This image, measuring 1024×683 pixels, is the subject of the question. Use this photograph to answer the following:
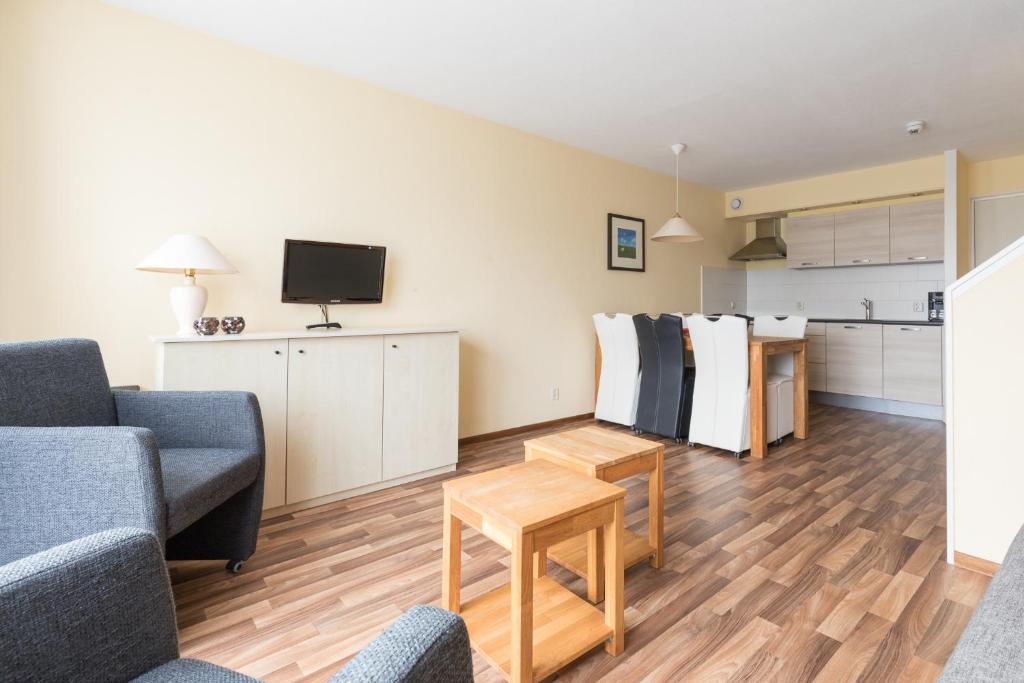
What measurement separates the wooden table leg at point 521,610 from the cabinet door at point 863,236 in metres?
5.55

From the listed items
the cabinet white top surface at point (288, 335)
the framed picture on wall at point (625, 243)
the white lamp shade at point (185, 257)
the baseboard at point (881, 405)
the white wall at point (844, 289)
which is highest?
the framed picture on wall at point (625, 243)

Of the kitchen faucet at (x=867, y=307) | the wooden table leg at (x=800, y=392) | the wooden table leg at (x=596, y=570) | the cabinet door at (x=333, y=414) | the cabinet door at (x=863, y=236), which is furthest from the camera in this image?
the kitchen faucet at (x=867, y=307)

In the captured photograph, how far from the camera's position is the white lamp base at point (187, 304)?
234 cm

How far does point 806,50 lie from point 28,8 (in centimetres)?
388

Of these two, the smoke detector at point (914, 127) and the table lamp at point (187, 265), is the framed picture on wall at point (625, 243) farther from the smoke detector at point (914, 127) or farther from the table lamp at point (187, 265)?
the table lamp at point (187, 265)

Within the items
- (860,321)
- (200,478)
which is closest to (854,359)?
(860,321)

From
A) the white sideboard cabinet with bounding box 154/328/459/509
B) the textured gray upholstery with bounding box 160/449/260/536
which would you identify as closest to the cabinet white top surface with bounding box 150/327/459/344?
the white sideboard cabinet with bounding box 154/328/459/509

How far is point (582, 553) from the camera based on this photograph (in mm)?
1988

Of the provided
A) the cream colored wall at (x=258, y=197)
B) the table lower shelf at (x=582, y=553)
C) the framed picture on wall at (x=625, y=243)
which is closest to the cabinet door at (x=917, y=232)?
the framed picture on wall at (x=625, y=243)

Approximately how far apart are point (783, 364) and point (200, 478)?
162 inches

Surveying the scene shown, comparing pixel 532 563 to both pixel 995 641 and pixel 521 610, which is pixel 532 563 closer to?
pixel 521 610

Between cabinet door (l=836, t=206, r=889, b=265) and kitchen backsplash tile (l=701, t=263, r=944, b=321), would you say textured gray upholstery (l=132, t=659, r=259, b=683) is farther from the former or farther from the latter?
cabinet door (l=836, t=206, r=889, b=265)

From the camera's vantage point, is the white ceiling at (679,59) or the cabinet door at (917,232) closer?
the white ceiling at (679,59)

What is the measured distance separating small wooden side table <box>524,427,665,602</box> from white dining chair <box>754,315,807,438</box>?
2088mm
